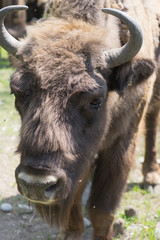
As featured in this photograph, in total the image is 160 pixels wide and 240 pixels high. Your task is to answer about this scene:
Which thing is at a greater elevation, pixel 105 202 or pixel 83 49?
pixel 83 49

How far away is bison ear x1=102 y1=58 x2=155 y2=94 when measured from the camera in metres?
3.55

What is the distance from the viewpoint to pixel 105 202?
14.5 ft

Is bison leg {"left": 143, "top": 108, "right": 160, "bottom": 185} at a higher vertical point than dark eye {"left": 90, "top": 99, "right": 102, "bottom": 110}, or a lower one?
lower

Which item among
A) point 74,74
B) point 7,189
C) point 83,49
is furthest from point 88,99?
point 7,189

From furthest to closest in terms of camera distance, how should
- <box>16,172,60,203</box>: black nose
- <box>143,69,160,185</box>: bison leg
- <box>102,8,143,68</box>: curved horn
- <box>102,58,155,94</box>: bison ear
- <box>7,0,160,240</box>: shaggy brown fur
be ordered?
1. <box>143,69,160,185</box>: bison leg
2. <box>102,58,155,94</box>: bison ear
3. <box>102,8,143,68</box>: curved horn
4. <box>7,0,160,240</box>: shaggy brown fur
5. <box>16,172,60,203</box>: black nose

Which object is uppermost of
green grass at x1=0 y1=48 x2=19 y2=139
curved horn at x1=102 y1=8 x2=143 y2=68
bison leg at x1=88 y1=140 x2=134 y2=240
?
curved horn at x1=102 y1=8 x2=143 y2=68

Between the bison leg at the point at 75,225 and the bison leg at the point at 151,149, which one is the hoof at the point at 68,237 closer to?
the bison leg at the point at 75,225

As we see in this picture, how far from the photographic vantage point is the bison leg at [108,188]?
439 cm

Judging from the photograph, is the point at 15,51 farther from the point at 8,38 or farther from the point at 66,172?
the point at 66,172

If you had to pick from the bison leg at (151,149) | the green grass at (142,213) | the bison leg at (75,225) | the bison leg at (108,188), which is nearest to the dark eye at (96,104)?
the bison leg at (108,188)

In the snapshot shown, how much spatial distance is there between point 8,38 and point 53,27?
1.33 ft

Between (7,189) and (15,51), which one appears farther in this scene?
(7,189)

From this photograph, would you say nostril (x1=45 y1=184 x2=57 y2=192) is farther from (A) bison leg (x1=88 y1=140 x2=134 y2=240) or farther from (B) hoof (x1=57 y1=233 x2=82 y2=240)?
(B) hoof (x1=57 y1=233 x2=82 y2=240)

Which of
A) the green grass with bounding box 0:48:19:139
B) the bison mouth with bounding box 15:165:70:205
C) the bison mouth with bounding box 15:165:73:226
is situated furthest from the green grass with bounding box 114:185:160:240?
the green grass with bounding box 0:48:19:139
